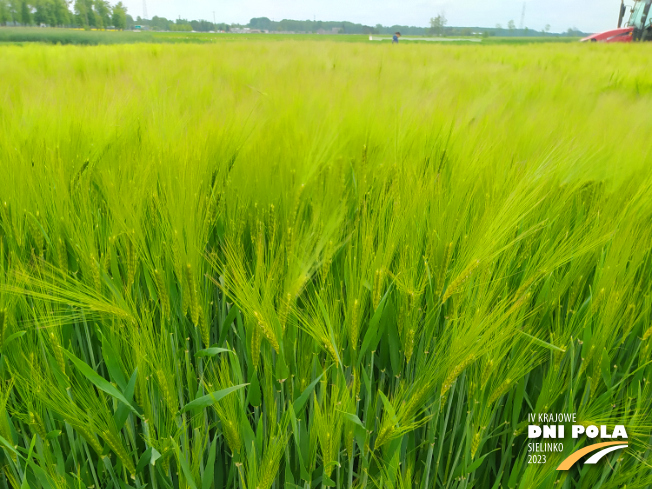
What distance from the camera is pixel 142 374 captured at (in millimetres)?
493

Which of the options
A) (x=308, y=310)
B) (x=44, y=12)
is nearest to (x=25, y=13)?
(x=44, y=12)

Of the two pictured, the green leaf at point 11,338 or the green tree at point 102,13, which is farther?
the green tree at point 102,13

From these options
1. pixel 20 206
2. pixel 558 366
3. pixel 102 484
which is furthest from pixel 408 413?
pixel 20 206

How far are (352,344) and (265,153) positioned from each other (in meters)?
0.40

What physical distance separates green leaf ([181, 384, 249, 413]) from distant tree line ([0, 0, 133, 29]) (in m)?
27.0

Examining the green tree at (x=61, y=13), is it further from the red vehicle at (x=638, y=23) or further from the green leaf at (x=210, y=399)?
the green leaf at (x=210, y=399)

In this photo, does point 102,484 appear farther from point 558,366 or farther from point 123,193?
point 558,366

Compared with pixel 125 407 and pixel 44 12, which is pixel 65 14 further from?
pixel 125 407

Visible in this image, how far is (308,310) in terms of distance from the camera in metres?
0.54

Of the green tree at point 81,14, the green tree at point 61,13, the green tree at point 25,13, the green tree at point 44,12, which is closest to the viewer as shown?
the green tree at point 25,13

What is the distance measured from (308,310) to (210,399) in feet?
0.51

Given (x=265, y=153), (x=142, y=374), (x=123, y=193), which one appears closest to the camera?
(x=142, y=374)

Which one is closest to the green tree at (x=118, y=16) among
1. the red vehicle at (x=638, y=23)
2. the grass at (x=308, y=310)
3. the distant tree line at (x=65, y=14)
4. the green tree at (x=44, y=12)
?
the distant tree line at (x=65, y=14)

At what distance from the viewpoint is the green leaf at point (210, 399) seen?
470mm
